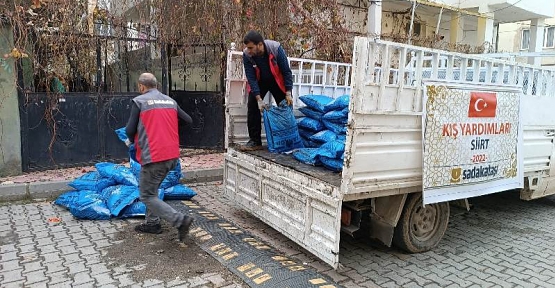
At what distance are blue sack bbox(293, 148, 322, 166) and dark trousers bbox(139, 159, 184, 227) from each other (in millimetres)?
1249

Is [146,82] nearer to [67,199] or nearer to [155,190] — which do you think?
[155,190]

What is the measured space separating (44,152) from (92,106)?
3.27 feet

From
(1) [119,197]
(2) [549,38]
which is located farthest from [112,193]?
(2) [549,38]

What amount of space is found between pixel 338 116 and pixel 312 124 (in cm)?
41

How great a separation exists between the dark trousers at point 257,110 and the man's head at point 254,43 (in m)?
0.41

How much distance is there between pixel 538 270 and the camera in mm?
3824

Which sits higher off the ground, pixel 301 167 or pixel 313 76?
pixel 313 76

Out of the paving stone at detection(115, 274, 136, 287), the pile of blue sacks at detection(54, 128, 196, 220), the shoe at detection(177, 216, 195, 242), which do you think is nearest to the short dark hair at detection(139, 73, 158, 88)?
the pile of blue sacks at detection(54, 128, 196, 220)

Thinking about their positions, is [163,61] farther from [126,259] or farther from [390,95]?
[390,95]

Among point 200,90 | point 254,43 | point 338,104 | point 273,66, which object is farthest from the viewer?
point 200,90

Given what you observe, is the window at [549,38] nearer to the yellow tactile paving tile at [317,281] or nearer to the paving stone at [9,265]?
the yellow tactile paving tile at [317,281]

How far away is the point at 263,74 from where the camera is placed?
4777mm

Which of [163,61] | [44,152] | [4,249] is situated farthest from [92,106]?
[4,249]

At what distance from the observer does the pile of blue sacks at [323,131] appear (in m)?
3.94
